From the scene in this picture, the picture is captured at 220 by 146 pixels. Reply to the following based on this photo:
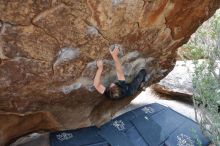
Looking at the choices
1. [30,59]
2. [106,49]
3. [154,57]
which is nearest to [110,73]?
[106,49]

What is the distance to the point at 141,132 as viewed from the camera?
461cm

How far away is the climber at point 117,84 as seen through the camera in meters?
3.81

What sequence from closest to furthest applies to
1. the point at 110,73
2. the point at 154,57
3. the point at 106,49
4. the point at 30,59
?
the point at 30,59 < the point at 106,49 < the point at 110,73 < the point at 154,57

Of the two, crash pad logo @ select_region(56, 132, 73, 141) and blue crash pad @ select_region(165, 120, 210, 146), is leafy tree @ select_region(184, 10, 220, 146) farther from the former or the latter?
crash pad logo @ select_region(56, 132, 73, 141)

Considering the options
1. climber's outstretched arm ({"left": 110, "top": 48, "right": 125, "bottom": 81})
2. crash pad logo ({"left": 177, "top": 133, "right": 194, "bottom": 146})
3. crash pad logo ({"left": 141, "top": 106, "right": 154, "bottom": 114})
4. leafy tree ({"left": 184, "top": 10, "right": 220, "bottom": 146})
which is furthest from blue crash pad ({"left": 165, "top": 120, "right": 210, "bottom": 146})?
climber's outstretched arm ({"left": 110, "top": 48, "right": 125, "bottom": 81})

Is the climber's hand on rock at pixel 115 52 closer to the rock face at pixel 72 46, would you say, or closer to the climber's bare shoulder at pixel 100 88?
the rock face at pixel 72 46

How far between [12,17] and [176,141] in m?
2.57

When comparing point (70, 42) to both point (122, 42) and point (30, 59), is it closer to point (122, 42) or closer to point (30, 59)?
point (30, 59)

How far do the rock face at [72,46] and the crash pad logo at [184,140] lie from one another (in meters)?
0.89

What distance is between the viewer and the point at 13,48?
3156mm

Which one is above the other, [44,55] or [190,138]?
[44,55]

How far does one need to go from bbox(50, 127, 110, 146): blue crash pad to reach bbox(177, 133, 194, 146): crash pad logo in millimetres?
903

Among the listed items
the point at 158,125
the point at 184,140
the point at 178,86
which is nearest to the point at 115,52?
the point at 158,125

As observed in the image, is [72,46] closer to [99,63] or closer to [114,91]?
[99,63]
